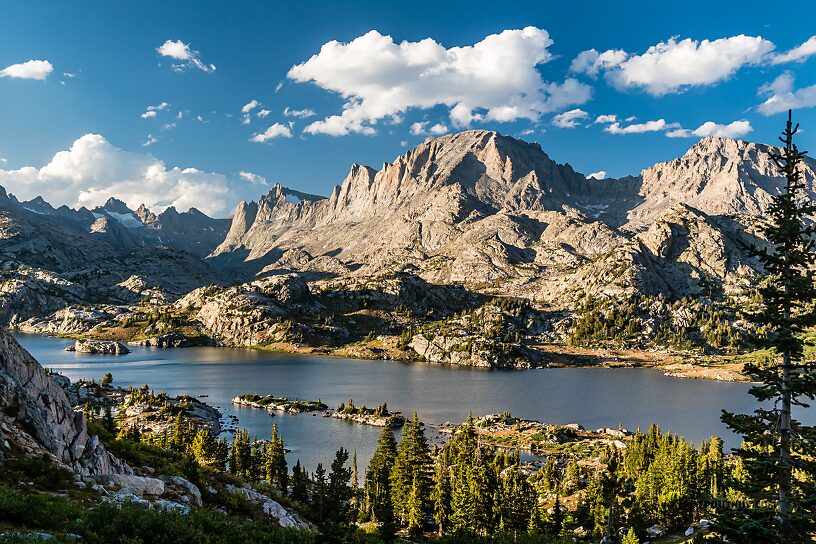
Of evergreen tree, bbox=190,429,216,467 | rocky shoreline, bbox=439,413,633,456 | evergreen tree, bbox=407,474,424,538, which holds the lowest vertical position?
rocky shoreline, bbox=439,413,633,456

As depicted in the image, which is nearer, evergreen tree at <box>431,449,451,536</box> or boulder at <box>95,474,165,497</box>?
boulder at <box>95,474,165,497</box>

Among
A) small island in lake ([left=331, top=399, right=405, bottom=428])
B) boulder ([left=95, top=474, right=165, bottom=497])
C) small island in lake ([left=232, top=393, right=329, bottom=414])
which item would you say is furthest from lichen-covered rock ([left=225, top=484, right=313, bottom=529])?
small island in lake ([left=232, top=393, right=329, bottom=414])

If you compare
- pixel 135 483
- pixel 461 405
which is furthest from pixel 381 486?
pixel 461 405

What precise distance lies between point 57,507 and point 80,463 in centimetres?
1016

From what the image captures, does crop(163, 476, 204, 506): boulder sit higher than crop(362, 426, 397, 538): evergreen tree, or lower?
higher

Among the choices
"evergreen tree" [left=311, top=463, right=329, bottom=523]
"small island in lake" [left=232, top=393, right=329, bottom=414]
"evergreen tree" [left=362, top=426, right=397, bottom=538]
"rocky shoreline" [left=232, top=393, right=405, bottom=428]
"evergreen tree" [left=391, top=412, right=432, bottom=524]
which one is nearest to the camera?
"evergreen tree" [left=311, top=463, right=329, bottom=523]

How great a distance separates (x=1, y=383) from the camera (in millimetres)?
26016

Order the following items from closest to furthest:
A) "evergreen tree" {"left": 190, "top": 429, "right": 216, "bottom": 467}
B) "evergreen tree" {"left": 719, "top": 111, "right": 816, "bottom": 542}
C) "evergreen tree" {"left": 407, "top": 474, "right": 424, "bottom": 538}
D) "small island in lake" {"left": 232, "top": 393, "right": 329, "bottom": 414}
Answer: "evergreen tree" {"left": 719, "top": 111, "right": 816, "bottom": 542} → "evergreen tree" {"left": 407, "top": 474, "right": 424, "bottom": 538} → "evergreen tree" {"left": 190, "top": 429, "right": 216, "bottom": 467} → "small island in lake" {"left": 232, "top": 393, "right": 329, "bottom": 414}

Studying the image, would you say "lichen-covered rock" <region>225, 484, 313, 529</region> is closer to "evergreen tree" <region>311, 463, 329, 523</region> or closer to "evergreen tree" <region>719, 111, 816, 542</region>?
"evergreen tree" <region>719, 111, 816, 542</region>

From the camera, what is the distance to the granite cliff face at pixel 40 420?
2566cm

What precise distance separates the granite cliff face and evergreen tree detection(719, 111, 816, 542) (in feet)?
108

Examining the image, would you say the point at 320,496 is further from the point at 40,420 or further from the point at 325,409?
the point at 325,409

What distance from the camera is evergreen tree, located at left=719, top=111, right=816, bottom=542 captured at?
22.2m

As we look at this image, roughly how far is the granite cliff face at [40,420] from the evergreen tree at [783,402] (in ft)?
108
